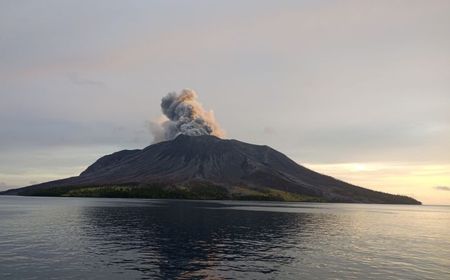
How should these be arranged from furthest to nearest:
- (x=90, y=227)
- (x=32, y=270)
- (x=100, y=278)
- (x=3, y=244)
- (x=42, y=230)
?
(x=90, y=227)
(x=42, y=230)
(x=3, y=244)
(x=32, y=270)
(x=100, y=278)

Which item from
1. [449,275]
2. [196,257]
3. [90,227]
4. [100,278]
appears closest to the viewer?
[100,278]

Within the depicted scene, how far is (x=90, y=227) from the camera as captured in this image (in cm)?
9338

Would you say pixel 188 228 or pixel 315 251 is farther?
pixel 188 228

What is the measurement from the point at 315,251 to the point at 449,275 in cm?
2036

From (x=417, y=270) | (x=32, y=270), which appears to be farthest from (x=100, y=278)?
(x=417, y=270)

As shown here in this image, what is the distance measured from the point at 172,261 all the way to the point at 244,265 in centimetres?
931

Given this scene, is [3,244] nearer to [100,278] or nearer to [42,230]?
[42,230]

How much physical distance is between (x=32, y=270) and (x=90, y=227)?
47144 millimetres

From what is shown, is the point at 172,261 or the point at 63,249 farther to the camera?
the point at 63,249

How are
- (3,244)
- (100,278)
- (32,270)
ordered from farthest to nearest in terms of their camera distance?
(3,244) < (32,270) < (100,278)

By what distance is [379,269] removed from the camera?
177ft

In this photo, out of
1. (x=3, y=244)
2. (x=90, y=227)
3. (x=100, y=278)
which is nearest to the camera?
(x=100, y=278)

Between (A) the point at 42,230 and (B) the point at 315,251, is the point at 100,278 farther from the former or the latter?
(A) the point at 42,230

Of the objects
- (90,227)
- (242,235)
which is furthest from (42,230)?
(242,235)
